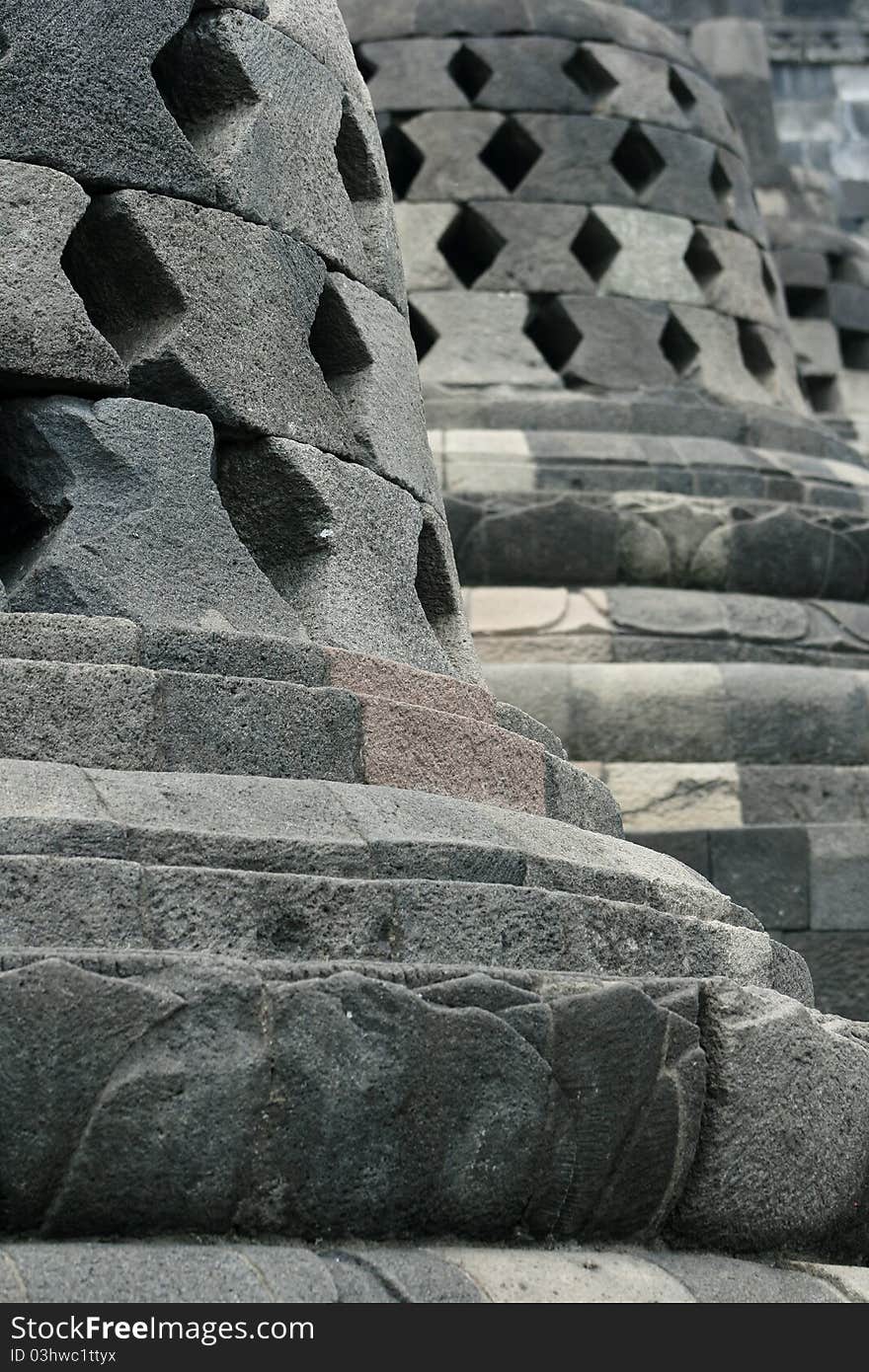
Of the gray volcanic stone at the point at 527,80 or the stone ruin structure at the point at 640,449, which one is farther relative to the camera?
the gray volcanic stone at the point at 527,80

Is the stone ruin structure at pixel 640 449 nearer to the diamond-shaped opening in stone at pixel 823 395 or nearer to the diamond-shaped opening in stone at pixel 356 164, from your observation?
the diamond-shaped opening in stone at pixel 823 395

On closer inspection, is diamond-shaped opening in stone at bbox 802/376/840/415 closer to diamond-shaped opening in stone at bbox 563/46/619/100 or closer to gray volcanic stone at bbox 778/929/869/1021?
diamond-shaped opening in stone at bbox 563/46/619/100

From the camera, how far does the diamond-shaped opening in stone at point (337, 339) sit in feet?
18.9

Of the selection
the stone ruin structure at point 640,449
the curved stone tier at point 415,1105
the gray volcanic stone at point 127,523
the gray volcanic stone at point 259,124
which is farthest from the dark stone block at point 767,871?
the curved stone tier at point 415,1105

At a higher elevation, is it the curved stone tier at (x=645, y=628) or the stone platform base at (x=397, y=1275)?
the stone platform base at (x=397, y=1275)

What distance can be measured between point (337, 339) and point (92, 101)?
0.89m

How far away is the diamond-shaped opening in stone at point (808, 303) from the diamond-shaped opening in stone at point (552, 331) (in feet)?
11.4

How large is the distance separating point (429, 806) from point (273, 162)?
6.31ft

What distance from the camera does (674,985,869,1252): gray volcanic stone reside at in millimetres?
4090

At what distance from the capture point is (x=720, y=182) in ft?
38.9

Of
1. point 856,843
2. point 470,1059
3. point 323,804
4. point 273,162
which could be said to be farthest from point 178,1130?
point 856,843

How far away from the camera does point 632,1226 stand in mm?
4027

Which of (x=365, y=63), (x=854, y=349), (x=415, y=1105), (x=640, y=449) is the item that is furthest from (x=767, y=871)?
(x=854, y=349)
